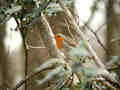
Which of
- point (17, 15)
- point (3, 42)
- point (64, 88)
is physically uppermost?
point (3, 42)

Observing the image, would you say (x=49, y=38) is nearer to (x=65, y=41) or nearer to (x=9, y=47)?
(x=65, y=41)

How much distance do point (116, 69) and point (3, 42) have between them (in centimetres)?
347

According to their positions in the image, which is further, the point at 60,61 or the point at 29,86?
the point at 29,86

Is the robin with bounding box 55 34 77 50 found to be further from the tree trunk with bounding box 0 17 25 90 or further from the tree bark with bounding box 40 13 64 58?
the tree trunk with bounding box 0 17 25 90

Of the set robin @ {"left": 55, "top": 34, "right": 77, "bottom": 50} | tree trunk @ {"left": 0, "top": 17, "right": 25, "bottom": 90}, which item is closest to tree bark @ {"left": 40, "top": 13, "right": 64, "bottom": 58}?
robin @ {"left": 55, "top": 34, "right": 77, "bottom": 50}

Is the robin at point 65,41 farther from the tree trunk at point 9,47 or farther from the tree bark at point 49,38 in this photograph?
the tree trunk at point 9,47

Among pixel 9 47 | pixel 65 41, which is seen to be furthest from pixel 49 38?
pixel 9 47

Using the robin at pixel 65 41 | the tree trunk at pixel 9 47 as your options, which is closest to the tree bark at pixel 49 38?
the robin at pixel 65 41

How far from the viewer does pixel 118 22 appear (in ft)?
12.2

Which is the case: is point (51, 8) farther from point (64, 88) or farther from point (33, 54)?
point (33, 54)

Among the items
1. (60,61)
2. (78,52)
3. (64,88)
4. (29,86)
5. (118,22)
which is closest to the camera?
(78,52)

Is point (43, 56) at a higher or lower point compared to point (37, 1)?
lower

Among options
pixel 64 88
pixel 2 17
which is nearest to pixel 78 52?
pixel 64 88

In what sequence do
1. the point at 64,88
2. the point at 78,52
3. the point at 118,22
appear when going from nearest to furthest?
the point at 78,52 < the point at 64,88 < the point at 118,22
